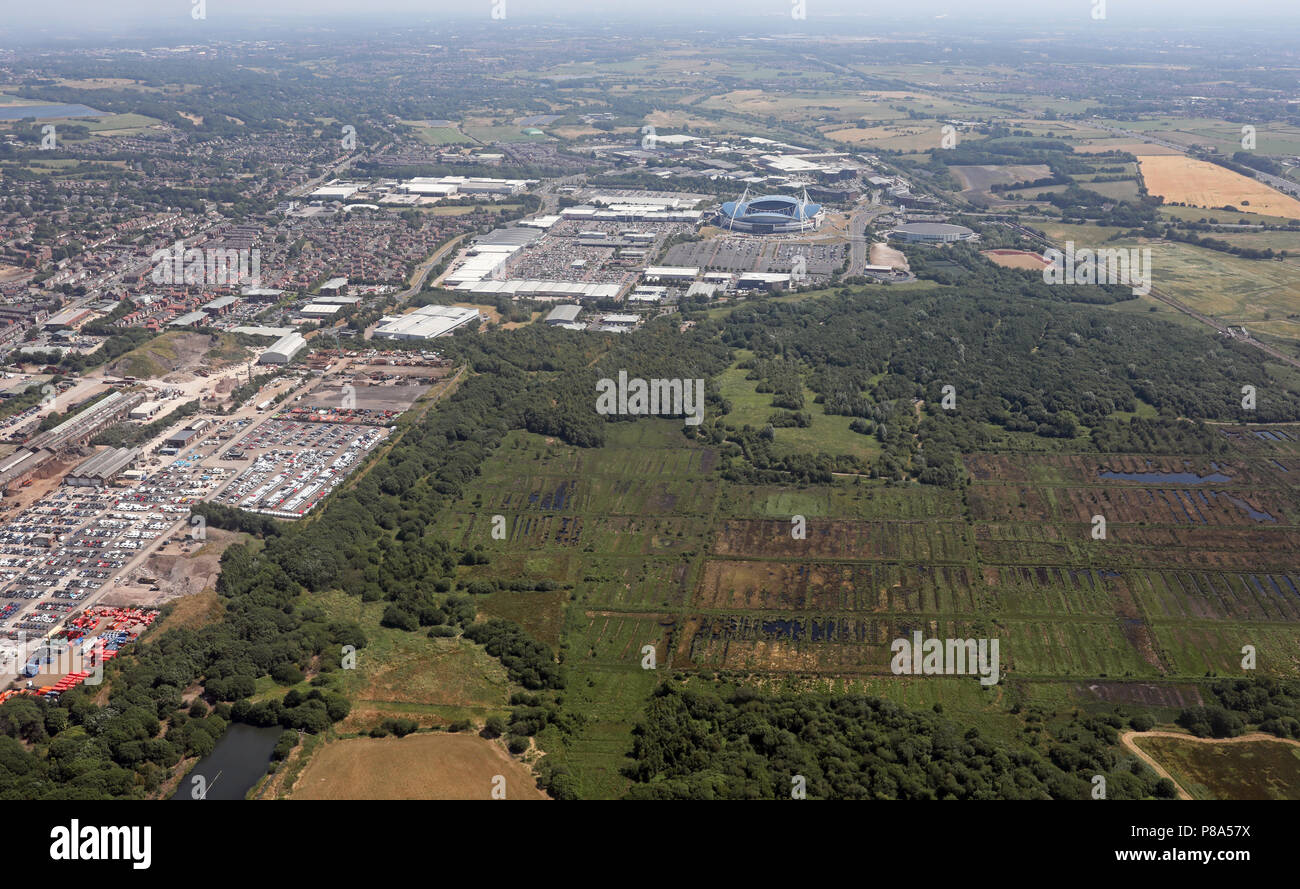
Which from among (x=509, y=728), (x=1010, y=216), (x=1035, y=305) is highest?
(x=1010, y=216)

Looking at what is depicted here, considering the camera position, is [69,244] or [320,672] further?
[69,244]

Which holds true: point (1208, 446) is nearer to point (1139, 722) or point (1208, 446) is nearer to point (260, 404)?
point (1139, 722)

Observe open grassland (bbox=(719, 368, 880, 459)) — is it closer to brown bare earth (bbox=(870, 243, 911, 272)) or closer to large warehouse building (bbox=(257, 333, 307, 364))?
large warehouse building (bbox=(257, 333, 307, 364))

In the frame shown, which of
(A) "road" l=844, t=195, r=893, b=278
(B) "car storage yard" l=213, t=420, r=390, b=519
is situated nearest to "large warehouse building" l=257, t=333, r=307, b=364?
(B) "car storage yard" l=213, t=420, r=390, b=519

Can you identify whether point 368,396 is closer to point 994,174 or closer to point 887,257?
point 887,257

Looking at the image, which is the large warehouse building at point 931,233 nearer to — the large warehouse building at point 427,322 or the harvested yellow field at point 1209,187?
Answer: the harvested yellow field at point 1209,187

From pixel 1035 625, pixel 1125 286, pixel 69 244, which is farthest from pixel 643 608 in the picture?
pixel 69 244
